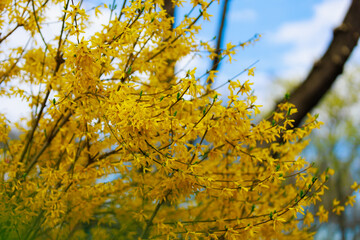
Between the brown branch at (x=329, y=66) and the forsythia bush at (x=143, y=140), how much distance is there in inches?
56.8

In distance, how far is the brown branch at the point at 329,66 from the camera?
14.4 ft

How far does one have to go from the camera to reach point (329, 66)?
441 centimetres

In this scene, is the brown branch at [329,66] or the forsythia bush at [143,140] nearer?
the forsythia bush at [143,140]

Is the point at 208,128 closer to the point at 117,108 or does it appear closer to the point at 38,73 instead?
the point at 117,108

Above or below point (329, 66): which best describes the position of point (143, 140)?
below

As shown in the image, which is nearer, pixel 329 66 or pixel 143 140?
pixel 143 140

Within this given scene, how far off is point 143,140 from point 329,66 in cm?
343

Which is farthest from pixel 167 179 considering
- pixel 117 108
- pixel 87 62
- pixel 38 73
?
pixel 38 73

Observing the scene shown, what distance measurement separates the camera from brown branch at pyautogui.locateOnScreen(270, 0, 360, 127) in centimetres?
438

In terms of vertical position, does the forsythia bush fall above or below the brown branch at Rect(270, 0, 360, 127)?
below

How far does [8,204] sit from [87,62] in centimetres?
128

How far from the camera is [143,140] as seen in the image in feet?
6.02

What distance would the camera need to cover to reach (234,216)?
2793 mm

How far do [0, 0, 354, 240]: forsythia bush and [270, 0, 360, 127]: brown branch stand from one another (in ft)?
4.73
